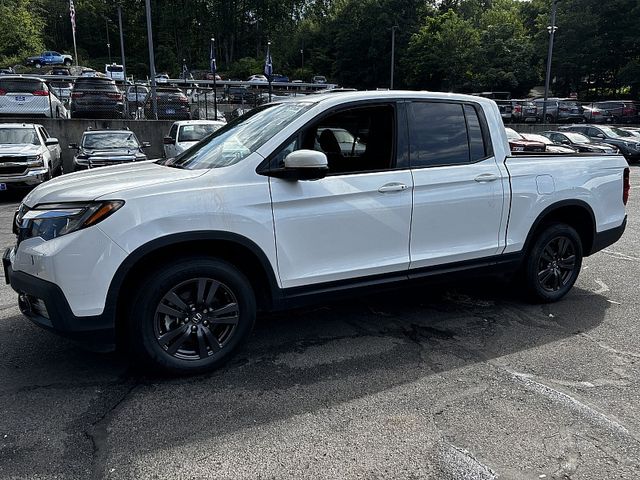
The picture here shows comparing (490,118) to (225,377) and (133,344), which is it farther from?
(133,344)

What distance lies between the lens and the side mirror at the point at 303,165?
11.6ft

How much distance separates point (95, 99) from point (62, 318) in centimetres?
1865

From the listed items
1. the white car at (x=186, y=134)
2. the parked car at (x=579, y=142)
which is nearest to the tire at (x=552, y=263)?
the white car at (x=186, y=134)

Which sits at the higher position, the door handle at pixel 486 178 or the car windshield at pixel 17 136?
the door handle at pixel 486 178

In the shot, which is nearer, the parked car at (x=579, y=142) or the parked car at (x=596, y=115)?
the parked car at (x=579, y=142)

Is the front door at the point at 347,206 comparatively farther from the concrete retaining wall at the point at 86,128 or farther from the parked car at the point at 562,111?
the parked car at the point at 562,111

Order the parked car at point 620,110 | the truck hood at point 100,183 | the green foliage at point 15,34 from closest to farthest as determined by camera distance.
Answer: the truck hood at point 100,183, the parked car at point 620,110, the green foliage at point 15,34

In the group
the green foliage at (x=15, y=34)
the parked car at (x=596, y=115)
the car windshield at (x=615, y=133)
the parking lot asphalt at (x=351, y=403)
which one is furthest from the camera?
the green foliage at (x=15, y=34)

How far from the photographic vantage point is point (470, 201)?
445 cm

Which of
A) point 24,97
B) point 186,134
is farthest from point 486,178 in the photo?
point 24,97

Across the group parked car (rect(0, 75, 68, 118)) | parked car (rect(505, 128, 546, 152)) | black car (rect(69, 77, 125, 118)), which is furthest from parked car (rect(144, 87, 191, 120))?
parked car (rect(505, 128, 546, 152))

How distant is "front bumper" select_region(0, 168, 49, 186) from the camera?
11648mm

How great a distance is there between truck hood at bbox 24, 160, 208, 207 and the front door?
2.42 feet

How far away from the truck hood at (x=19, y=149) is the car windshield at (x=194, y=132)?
3.41m
